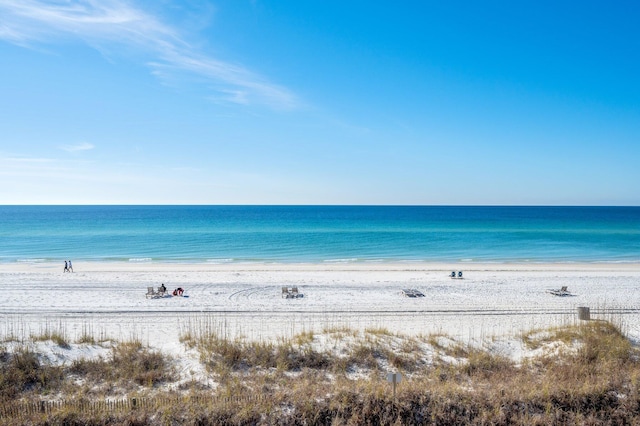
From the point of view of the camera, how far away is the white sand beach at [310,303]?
15.5 metres

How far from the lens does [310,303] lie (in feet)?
67.2

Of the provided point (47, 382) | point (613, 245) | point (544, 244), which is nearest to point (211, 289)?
point (47, 382)

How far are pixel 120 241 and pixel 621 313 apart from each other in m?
58.6

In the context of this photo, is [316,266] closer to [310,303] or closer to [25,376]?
[310,303]

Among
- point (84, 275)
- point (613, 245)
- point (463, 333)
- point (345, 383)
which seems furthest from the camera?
point (613, 245)

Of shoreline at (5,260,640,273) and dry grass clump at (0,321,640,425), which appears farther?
shoreline at (5,260,640,273)

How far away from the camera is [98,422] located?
768 cm

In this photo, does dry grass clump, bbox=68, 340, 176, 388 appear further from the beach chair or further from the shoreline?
the shoreline

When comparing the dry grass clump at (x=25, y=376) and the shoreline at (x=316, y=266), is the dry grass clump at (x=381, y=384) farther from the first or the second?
the shoreline at (x=316, y=266)

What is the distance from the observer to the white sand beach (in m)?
15.5

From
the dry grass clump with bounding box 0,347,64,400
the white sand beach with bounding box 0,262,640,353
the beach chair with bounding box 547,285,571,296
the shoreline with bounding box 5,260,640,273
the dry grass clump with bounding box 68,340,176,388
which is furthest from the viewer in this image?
the shoreline with bounding box 5,260,640,273

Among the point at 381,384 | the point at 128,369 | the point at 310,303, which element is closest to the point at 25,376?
the point at 128,369

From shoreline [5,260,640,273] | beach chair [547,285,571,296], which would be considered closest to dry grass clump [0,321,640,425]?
beach chair [547,285,571,296]

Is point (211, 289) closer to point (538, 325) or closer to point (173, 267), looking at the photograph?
point (173, 267)
